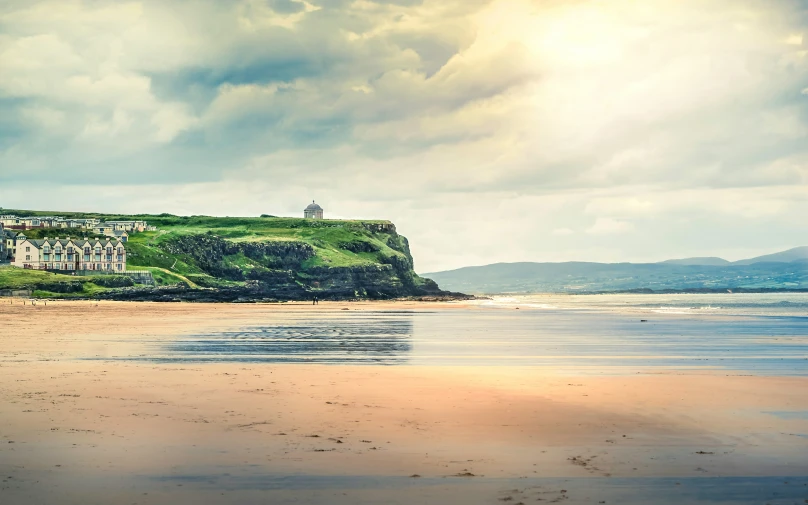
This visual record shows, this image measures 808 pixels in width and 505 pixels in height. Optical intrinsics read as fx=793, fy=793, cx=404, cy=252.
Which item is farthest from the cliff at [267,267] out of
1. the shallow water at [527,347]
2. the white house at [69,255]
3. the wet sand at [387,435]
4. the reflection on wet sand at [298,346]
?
the wet sand at [387,435]

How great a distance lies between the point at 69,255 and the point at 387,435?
151 m

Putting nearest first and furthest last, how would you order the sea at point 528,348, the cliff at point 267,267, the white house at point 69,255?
the sea at point 528,348 → the white house at point 69,255 → the cliff at point 267,267

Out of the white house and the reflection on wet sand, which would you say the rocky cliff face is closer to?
the white house

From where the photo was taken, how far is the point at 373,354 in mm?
34812

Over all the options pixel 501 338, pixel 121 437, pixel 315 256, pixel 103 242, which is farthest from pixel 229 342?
pixel 315 256

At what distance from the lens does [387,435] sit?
1603cm

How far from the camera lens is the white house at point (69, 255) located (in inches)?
5866

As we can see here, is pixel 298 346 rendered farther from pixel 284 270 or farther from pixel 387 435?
pixel 284 270

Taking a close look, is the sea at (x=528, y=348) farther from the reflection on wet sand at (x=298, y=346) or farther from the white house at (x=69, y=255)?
the white house at (x=69, y=255)

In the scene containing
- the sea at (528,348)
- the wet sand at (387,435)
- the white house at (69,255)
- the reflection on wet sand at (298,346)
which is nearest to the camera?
the wet sand at (387,435)

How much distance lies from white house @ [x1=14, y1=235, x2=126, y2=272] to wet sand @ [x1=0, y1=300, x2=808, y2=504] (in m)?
133

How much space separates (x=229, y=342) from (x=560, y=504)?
32701mm

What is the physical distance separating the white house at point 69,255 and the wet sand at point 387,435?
13259cm

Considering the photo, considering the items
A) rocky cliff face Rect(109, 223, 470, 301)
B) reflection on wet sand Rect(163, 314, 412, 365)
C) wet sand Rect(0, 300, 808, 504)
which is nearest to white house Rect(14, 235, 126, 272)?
rocky cliff face Rect(109, 223, 470, 301)
